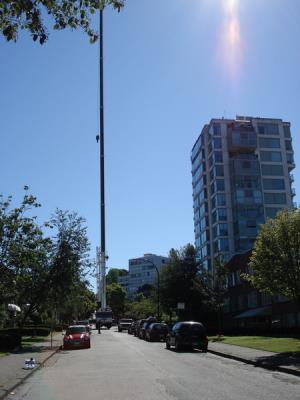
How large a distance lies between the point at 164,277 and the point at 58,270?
33.1m

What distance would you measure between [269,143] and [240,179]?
1056 centimetres

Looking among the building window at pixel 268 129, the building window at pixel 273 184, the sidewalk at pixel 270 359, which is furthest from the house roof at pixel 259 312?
the building window at pixel 268 129

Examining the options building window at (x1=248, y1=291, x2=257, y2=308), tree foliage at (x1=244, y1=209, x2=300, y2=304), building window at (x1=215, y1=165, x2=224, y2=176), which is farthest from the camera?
building window at (x1=215, y1=165, x2=224, y2=176)

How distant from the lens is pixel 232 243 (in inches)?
3861

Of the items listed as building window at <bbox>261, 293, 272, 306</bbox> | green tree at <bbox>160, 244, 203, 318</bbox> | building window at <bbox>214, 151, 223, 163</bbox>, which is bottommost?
building window at <bbox>261, 293, 272, 306</bbox>

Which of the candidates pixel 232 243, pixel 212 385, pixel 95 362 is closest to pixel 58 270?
pixel 95 362

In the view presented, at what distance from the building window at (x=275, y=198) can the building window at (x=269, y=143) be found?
988 cm

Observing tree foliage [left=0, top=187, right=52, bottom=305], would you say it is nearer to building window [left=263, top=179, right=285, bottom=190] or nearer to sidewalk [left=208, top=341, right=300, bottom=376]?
sidewalk [left=208, top=341, right=300, bottom=376]

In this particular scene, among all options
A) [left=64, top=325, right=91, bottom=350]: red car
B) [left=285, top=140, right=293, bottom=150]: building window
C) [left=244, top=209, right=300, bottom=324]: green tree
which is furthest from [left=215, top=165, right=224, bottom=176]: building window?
[left=244, top=209, right=300, bottom=324]: green tree

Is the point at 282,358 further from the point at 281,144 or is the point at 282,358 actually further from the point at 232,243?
the point at 281,144

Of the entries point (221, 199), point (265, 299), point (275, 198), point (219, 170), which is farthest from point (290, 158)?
point (265, 299)

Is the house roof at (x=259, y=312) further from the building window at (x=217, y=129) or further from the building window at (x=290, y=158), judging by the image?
the building window at (x=290, y=158)

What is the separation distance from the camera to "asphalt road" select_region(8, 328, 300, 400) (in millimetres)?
12102

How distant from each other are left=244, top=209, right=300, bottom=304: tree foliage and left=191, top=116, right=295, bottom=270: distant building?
7091cm
